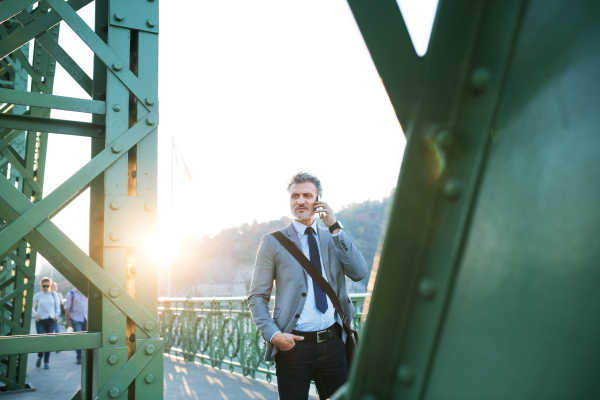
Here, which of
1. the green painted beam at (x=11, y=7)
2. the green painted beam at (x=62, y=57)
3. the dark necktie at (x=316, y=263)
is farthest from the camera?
the dark necktie at (x=316, y=263)

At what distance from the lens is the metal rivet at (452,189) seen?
67 cm

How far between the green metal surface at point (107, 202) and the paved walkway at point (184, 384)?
4036 millimetres

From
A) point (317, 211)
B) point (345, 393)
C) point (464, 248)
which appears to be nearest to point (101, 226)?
point (317, 211)

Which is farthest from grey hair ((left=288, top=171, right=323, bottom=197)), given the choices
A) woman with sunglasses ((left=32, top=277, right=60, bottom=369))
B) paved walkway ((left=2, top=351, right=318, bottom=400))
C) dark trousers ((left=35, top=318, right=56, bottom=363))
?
dark trousers ((left=35, top=318, right=56, bottom=363))

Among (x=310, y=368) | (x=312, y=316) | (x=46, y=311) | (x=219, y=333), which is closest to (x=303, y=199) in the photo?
(x=312, y=316)

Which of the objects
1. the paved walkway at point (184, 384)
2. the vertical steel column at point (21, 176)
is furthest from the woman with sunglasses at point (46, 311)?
the vertical steel column at point (21, 176)

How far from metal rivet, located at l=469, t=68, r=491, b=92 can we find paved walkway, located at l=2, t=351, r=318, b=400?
5.68 metres

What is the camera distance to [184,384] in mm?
6973

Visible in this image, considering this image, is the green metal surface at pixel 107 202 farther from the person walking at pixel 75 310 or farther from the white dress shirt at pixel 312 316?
the person walking at pixel 75 310

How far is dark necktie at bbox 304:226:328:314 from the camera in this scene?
2.55 m

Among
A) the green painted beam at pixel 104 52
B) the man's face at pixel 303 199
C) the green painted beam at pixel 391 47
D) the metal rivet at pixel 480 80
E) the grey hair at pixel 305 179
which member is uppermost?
the green painted beam at pixel 104 52

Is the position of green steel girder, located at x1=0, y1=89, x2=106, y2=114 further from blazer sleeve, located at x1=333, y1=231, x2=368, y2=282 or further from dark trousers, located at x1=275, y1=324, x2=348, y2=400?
dark trousers, located at x1=275, y1=324, x2=348, y2=400

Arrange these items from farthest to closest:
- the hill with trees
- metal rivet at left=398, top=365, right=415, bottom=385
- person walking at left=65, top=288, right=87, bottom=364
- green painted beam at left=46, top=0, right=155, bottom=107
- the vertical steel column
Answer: the hill with trees → person walking at left=65, top=288, right=87, bottom=364 → the vertical steel column → green painted beam at left=46, top=0, right=155, bottom=107 → metal rivet at left=398, top=365, right=415, bottom=385

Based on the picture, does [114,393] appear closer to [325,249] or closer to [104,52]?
[325,249]
